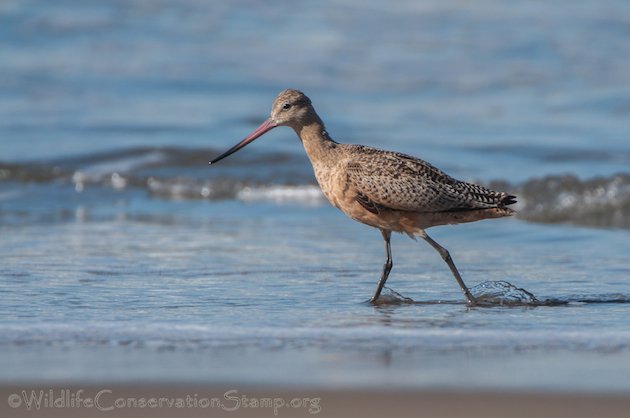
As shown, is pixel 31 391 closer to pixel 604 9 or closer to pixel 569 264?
pixel 569 264

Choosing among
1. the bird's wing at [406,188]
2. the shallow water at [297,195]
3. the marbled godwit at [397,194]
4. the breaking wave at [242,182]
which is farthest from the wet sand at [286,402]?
the breaking wave at [242,182]

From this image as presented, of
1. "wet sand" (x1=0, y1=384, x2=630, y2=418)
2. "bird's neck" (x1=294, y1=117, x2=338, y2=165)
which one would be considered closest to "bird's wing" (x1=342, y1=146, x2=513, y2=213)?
"bird's neck" (x1=294, y1=117, x2=338, y2=165)

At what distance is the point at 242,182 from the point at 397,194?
5.52 metres

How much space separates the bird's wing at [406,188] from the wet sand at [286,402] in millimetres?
2636

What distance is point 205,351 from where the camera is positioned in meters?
6.21

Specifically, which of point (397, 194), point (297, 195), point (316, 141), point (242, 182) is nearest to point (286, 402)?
point (397, 194)

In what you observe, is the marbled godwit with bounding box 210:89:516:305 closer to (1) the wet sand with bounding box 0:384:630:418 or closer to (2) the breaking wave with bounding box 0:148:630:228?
(1) the wet sand with bounding box 0:384:630:418

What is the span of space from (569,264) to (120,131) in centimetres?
743

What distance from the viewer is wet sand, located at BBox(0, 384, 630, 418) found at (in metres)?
5.12

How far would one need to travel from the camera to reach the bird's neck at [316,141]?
827 cm

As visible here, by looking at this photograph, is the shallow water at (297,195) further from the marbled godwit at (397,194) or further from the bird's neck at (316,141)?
the bird's neck at (316,141)

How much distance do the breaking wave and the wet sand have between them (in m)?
6.18

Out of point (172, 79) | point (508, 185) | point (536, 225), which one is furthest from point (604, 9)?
point (536, 225)

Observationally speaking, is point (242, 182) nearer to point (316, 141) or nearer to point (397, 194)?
point (316, 141)
